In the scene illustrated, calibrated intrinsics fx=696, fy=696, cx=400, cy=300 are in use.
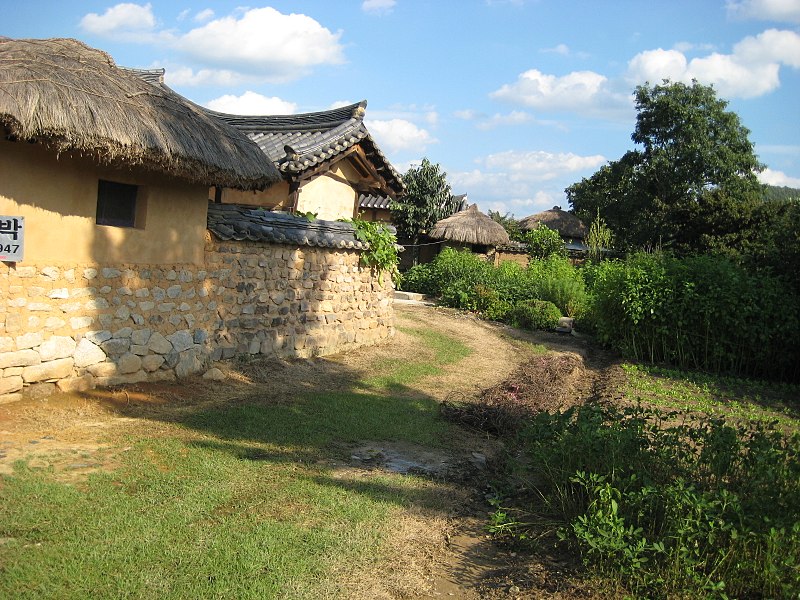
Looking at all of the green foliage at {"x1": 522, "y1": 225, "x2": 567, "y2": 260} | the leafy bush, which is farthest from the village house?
the green foliage at {"x1": 522, "y1": 225, "x2": 567, "y2": 260}

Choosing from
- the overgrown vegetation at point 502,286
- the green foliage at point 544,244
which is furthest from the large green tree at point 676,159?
the overgrown vegetation at point 502,286

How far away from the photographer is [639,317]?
1402cm

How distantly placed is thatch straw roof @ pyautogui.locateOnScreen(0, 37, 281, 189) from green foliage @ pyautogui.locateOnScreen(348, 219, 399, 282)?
353cm

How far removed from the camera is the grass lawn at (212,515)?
398cm

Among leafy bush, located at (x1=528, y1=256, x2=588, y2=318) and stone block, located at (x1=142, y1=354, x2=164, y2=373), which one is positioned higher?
leafy bush, located at (x1=528, y1=256, x2=588, y2=318)

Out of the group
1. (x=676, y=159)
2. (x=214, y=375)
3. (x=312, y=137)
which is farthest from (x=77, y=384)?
(x=676, y=159)

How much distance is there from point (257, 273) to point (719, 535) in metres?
7.55

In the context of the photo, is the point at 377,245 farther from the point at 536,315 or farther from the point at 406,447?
the point at 536,315

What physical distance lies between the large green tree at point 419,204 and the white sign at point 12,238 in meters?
22.7

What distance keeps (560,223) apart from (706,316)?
94.3 ft

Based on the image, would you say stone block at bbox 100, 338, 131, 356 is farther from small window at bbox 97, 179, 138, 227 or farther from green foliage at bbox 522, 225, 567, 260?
green foliage at bbox 522, 225, 567, 260

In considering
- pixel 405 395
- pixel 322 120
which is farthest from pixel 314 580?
pixel 322 120

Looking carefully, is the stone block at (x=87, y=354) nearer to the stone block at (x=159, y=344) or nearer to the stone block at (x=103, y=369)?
the stone block at (x=103, y=369)

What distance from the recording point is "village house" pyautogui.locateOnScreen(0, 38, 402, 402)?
698cm
